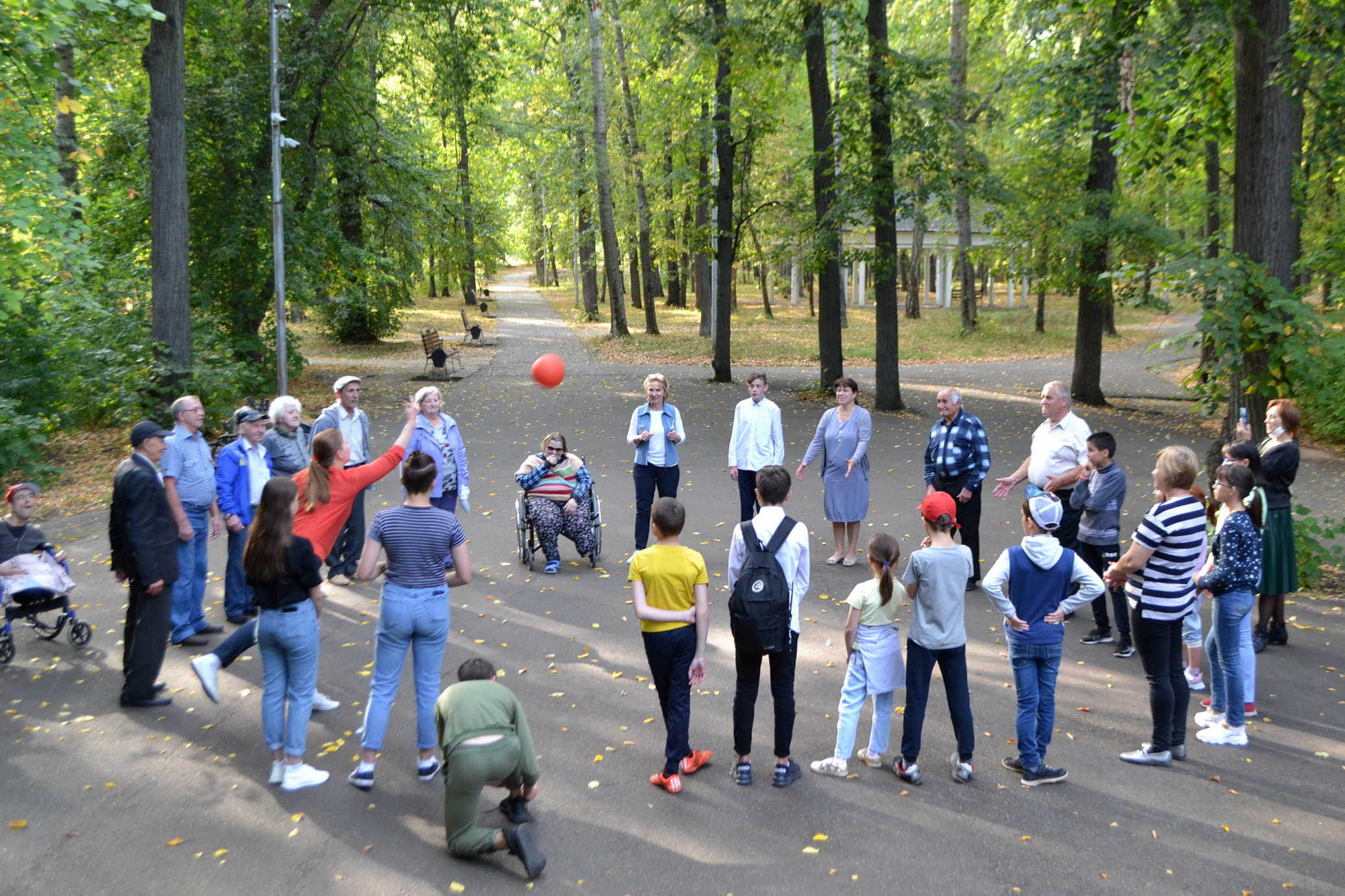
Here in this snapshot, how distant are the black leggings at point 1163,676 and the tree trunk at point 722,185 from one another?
1517cm

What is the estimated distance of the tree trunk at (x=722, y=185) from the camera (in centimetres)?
1838

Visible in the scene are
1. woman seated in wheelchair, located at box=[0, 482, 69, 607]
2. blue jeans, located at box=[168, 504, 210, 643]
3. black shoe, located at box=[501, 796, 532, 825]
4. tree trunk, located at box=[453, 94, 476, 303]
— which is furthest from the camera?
tree trunk, located at box=[453, 94, 476, 303]

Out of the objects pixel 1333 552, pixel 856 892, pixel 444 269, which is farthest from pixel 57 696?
pixel 444 269

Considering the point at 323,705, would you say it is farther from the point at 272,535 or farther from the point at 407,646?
the point at 272,535

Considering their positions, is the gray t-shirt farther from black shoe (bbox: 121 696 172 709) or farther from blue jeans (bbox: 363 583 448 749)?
black shoe (bbox: 121 696 172 709)

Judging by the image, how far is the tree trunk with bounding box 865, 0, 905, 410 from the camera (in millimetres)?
16969

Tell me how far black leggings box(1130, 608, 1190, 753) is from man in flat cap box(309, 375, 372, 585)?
5859mm

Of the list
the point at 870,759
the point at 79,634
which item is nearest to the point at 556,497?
the point at 79,634

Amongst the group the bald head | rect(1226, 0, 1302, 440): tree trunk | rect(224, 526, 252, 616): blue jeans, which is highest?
rect(1226, 0, 1302, 440): tree trunk

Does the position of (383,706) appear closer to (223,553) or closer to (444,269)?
(223,553)

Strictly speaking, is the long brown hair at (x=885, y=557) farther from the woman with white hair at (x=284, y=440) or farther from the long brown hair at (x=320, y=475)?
the woman with white hair at (x=284, y=440)

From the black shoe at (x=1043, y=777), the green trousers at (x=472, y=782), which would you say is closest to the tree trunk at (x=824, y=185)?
the black shoe at (x=1043, y=777)

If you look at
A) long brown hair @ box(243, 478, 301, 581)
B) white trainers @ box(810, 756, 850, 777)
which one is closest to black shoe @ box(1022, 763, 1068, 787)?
white trainers @ box(810, 756, 850, 777)

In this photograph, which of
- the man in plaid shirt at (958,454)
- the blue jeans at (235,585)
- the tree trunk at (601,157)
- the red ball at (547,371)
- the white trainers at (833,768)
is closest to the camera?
the white trainers at (833,768)
